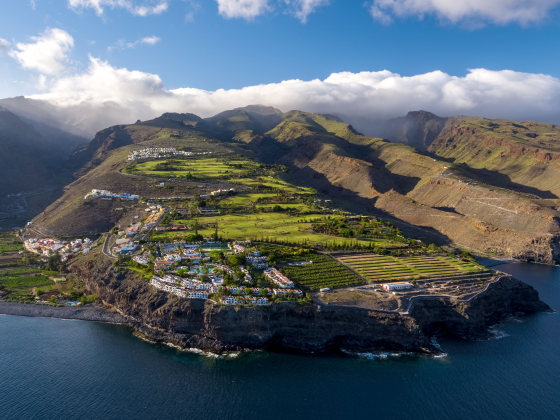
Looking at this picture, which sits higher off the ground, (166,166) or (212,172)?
(166,166)

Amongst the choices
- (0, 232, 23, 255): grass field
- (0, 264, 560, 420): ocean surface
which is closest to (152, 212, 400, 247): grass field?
(0, 264, 560, 420): ocean surface

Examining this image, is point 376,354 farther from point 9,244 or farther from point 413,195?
point 413,195

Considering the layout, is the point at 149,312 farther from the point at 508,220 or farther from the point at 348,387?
the point at 508,220

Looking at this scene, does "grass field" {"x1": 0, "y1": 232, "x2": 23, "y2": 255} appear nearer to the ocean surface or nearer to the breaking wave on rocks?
the ocean surface

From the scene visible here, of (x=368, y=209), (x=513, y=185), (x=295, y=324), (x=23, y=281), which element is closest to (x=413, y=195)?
(x=368, y=209)

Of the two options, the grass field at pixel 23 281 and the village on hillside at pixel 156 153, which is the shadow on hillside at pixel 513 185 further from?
the grass field at pixel 23 281

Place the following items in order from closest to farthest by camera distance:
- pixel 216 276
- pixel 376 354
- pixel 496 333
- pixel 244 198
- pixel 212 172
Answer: pixel 376 354 < pixel 496 333 < pixel 216 276 < pixel 244 198 < pixel 212 172

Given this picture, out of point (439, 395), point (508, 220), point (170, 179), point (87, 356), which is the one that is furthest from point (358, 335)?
point (170, 179)
